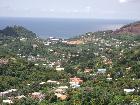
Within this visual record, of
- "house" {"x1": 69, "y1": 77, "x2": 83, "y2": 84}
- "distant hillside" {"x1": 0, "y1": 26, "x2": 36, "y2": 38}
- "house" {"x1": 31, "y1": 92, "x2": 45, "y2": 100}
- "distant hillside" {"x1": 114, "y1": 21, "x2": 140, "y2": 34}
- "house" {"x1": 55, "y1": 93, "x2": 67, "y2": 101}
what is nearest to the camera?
"house" {"x1": 55, "y1": 93, "x2": 67, "y2": 101}

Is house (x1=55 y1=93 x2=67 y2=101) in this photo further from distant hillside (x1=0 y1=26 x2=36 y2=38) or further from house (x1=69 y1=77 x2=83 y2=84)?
distant hillside (x1=0 y1=26 x2=36 y2=38)

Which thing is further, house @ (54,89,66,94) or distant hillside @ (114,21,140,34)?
distant hillside @ (114,21,140,34)

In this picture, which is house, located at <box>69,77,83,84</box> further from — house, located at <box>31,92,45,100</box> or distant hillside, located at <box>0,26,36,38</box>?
distant hillside, located at <box>0,26,36,38</box>

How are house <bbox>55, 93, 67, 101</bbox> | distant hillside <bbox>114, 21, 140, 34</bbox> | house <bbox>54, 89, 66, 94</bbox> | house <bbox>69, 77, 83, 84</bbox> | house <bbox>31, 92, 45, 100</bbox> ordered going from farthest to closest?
distant hillside <bbox>114, 21, 140, 34</bbox> < house <bbox>69, 77, 83, 84</bbox> < house <bbox>54, 89, 66, 94</bbox> < house <bbox>31, 92, 45, 100</bbox> < house <bbox>55, 93, 67, 101</bbox>

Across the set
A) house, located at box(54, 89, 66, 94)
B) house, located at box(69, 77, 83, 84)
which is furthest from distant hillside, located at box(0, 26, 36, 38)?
house, located at box(54, 89, 66, 94)

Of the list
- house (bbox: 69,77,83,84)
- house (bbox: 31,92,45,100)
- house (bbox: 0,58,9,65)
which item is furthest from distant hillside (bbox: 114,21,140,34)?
house (bbox: 31,92,45,100)

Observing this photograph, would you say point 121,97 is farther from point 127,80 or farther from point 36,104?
point 127,80

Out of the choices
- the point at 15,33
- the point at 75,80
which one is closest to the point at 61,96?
the point at 75,80

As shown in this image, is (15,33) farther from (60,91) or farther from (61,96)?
(61,96)

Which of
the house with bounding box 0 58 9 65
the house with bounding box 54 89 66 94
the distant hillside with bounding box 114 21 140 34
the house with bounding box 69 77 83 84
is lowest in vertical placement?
the distant hillside with bounding box 114 21 140 34

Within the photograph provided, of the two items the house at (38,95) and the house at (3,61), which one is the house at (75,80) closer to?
the house at (38,95)

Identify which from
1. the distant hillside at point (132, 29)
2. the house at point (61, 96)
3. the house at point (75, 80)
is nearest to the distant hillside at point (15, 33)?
the distant hillside at point (132, 29)

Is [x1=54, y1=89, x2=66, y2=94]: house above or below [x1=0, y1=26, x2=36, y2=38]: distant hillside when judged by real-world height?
above
